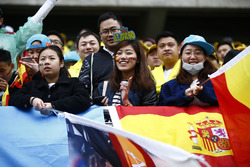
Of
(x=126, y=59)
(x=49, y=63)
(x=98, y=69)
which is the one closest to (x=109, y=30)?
(x=98, y=69)

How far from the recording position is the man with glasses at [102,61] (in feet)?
15.6

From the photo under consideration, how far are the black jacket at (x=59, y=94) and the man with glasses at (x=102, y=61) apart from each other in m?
0.57

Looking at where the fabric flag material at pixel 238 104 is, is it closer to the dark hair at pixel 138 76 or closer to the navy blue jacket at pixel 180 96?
the navy blue jacket at pixel 180 96

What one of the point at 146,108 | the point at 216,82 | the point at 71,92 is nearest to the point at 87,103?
the point at 71,92

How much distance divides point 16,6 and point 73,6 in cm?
218

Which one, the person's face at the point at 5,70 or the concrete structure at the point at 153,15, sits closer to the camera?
the person's face at the point at 5,70

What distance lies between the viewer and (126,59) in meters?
4.42

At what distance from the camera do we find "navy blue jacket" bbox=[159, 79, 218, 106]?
3824 millimetres

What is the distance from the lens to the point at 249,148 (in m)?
3.27

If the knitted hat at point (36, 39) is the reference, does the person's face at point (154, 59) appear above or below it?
below

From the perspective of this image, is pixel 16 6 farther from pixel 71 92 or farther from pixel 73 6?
pixel 71 92

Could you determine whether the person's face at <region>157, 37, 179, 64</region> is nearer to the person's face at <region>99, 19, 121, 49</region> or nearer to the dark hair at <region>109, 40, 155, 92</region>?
the person's face at <region>99, 19, 121, 49</region>

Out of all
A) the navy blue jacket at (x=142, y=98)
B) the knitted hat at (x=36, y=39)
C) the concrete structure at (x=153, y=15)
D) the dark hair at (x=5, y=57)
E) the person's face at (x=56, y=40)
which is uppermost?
the concrete structure at (x=153, y=15)

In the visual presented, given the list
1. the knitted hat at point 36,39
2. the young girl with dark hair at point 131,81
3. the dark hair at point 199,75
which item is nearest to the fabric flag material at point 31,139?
the young girl with dark hair at point 131,81
